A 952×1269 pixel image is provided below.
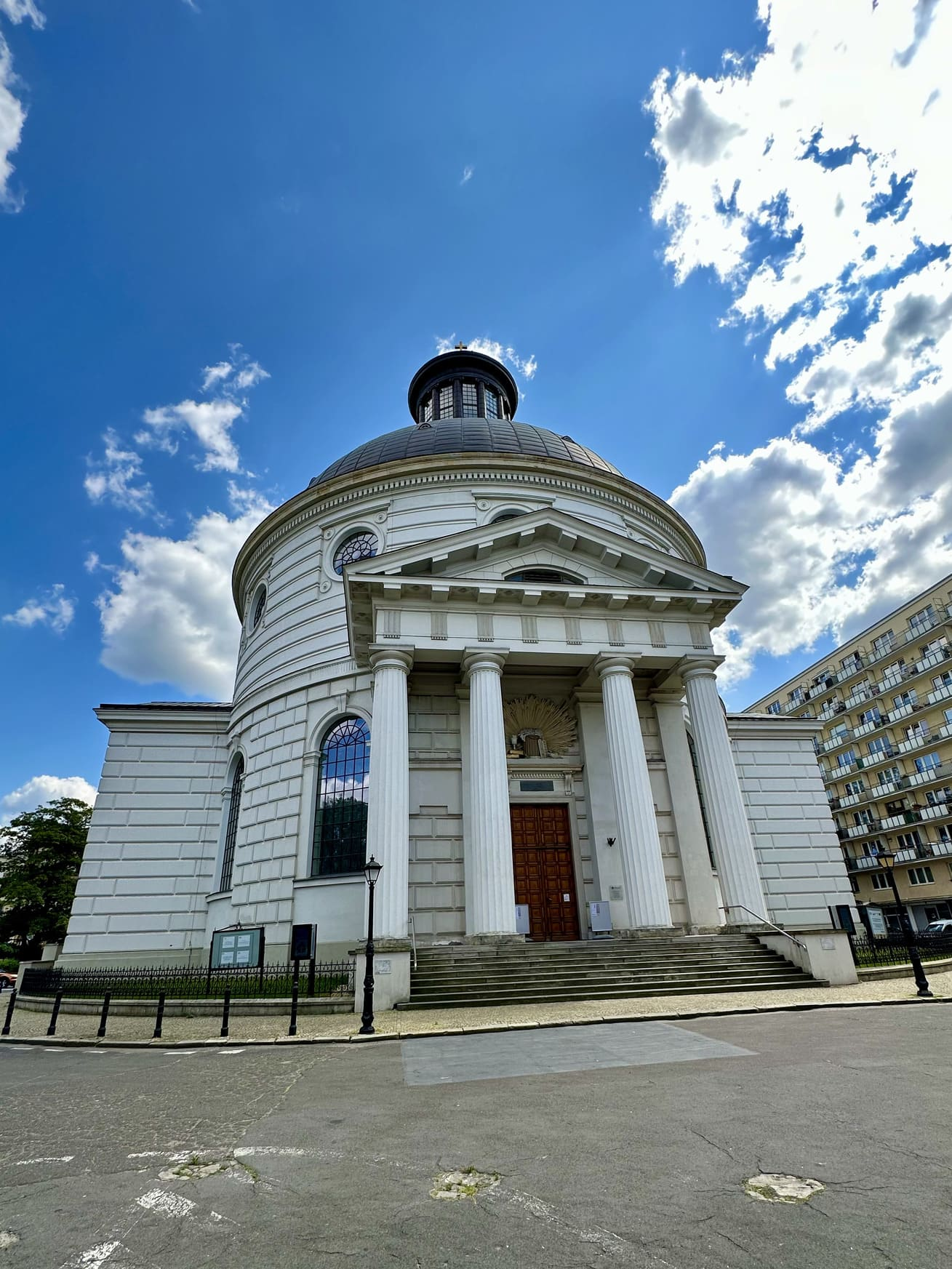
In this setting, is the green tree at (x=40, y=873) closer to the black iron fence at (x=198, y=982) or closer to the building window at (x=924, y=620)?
the black iron fence at (x=198, y=982)

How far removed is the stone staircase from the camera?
44.7 feet

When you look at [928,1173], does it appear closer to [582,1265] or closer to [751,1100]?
[751,1100]

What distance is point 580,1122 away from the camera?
5.20 m

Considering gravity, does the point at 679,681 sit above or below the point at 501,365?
below

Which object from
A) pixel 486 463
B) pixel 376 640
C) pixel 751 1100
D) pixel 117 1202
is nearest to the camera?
pixel 117 1202

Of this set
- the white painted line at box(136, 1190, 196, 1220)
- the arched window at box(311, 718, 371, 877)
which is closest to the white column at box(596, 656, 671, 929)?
the arched window at box(311, 718, 371, 877)

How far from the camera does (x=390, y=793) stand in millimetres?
16547

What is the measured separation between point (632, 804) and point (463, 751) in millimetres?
5422

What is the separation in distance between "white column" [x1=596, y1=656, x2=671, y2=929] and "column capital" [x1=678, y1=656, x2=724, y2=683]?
188cm

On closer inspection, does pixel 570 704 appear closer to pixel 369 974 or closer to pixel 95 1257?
pixel 369 974

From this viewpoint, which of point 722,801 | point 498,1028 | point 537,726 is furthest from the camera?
point 537,726

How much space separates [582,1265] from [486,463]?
25.1 m

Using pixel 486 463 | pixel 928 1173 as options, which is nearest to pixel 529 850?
pixel 486 463

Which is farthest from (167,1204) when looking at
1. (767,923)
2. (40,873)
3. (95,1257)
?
(40,873)
